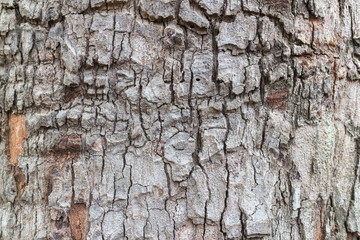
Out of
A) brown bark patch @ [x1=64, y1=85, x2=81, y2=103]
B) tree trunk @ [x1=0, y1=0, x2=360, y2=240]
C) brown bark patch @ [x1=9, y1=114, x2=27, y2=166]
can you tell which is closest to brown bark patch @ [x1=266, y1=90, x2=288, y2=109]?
tree trunk @ [x1=0, y1=0, x2=360, y2=240]

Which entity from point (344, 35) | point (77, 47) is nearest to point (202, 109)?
point (77, 47)

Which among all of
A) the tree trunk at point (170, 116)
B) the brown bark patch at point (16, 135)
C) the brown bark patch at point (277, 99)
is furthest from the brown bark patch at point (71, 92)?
the brown bark patch at point (277, 99)

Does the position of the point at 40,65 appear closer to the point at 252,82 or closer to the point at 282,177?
the point at 252,82

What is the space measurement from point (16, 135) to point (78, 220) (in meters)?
0.33

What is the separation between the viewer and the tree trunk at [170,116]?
1.18 metres

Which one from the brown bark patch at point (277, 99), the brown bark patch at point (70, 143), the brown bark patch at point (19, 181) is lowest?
the brown bark patch at point (19, 181)

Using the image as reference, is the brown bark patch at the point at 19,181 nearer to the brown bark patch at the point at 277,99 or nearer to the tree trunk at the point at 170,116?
the tree trunk at the point at 170,116

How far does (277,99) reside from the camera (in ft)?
4.10

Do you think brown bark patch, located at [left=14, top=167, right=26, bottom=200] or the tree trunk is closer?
the tree trunk

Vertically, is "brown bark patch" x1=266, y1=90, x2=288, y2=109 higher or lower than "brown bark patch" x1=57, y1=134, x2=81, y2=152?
higher

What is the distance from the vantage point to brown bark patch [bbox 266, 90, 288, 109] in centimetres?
124

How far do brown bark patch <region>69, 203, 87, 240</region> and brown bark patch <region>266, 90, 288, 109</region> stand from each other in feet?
1.92

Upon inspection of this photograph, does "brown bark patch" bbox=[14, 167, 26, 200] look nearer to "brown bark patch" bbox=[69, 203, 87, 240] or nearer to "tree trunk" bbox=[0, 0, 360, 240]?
"tree trunk" bbox=[0, 0, 360, 240]

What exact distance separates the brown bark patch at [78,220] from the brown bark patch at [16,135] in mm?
249
